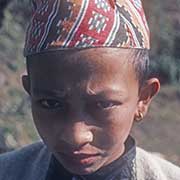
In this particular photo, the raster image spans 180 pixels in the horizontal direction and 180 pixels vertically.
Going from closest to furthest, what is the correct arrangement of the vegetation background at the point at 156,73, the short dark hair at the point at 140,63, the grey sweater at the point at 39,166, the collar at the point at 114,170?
the short dark hair at the point at 140,63, the collar at the point at 114,170, the grey sweater at the point at 39,166, the vegetation background at the point at 156,73

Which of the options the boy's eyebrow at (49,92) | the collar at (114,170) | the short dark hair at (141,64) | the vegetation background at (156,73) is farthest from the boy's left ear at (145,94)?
the vegetation background at (156,73)

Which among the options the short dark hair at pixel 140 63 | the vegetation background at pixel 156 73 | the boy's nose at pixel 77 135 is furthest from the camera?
the vegetation background at pixel 156 73

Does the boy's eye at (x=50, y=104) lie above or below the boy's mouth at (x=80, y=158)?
above

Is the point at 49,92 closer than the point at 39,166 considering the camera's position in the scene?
Yes

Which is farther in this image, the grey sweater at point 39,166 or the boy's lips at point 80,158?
the grey sweater at point 39,166

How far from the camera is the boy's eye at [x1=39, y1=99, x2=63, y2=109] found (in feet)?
6.81

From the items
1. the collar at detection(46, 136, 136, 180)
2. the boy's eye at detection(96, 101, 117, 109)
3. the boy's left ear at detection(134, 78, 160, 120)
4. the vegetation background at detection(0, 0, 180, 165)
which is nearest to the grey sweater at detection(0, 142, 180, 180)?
the collar at detection(46, 136, 136, 180)

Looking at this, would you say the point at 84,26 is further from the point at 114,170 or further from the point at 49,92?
the point at 114,170

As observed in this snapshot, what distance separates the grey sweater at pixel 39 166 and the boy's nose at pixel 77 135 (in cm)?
36

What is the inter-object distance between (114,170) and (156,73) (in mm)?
4642

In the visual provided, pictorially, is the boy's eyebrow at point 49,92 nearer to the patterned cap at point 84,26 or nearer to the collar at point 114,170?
the patterned cap at point 84,26

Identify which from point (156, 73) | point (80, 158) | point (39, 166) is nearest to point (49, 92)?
point (80, 158)

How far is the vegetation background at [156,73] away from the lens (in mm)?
5320

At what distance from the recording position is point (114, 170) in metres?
2.26
